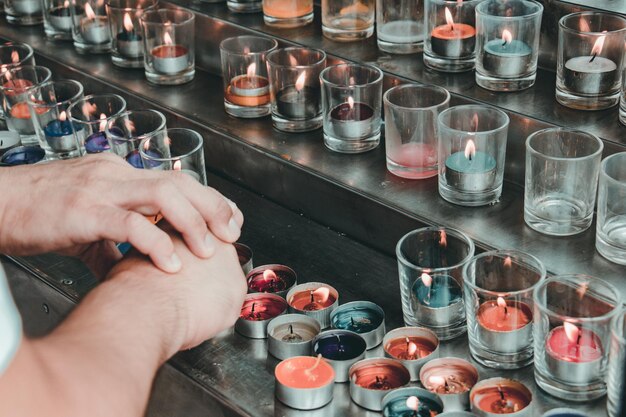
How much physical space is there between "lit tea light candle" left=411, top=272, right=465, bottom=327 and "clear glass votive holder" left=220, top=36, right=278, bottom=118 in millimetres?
679

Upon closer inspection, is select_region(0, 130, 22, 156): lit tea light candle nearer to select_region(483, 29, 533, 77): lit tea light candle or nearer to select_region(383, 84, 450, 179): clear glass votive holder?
select_region(383, 84, 450, 179): clear glass votive holder

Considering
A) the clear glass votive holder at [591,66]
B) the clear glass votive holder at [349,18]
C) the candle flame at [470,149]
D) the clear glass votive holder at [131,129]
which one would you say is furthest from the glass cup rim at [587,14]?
the clear glass votive holder at [131,129]

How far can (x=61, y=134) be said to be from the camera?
2.10 metres

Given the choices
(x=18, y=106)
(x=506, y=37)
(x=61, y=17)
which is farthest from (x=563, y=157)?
(x=61, y=17)

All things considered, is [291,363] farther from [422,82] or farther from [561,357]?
[422,82]

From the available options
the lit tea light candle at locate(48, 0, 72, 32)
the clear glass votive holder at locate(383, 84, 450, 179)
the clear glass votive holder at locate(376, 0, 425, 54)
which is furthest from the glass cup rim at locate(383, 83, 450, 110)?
the lit tea light candle at locate(48, 0, 72, 32)

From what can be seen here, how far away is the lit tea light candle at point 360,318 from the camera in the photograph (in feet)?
5.17

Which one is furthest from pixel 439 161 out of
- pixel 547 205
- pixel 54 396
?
pixel 54 396

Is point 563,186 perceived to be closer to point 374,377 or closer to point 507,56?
point 507,56

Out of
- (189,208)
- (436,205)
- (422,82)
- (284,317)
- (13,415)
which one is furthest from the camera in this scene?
(422,82)

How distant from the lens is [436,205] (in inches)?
68.9

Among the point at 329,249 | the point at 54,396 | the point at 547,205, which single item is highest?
the point at 54,396

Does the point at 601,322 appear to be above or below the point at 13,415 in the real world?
below

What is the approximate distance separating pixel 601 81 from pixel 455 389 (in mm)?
664
